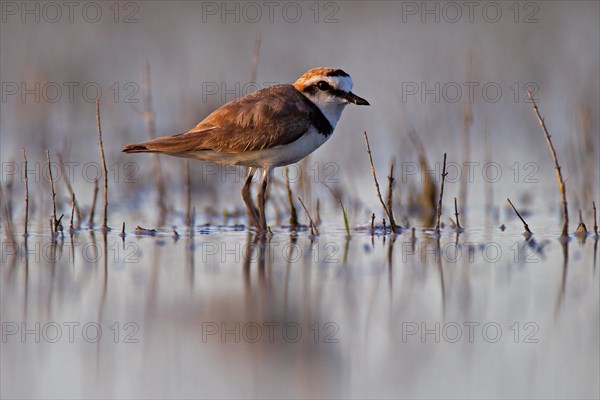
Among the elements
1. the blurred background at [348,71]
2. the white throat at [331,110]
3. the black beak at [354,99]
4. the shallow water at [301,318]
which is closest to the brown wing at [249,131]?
the white throat at [331,110]

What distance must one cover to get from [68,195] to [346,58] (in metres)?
6.22

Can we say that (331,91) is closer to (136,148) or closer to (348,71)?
(136,148)

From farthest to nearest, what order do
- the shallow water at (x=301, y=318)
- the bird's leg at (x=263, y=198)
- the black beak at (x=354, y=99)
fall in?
1. the black beak at (x=354, y=99)
2. the bird's leg at (x=263, y=198)
3. the shallow water at (x=301, y=318)

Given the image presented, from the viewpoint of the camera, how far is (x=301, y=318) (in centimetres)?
575

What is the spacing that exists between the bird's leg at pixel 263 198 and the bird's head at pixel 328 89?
0.67 m

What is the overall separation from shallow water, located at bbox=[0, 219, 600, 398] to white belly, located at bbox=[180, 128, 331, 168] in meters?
0.85

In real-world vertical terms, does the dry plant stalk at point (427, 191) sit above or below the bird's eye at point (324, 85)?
below

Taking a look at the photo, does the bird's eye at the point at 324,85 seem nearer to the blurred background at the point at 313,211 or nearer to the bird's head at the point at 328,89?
the bird's head at the point at 328,89

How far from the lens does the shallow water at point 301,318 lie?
4.73 m

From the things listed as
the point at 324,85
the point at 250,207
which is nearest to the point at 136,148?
the point at 250,207

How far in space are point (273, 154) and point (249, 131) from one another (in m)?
0.27

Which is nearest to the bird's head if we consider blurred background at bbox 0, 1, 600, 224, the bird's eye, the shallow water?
the bird's eye

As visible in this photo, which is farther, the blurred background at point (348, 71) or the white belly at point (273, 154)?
the blurred background at point (348, 71)

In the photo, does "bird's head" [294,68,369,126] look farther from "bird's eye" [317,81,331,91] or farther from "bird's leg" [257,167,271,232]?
"bird's leg" [257,167,271,232]
